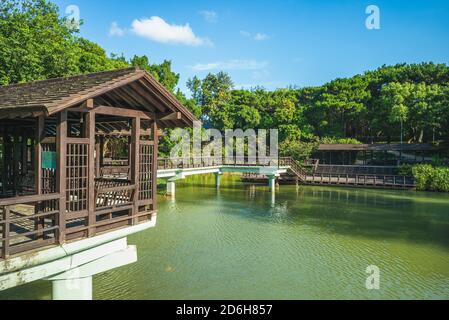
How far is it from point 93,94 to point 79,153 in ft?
3.61

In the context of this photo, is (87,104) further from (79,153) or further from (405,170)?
(405,170)

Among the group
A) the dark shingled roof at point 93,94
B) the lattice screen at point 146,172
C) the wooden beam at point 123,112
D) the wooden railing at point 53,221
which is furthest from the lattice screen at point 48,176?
the lattice screen at point 146,172

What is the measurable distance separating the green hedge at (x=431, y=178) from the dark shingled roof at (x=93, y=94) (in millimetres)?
25374

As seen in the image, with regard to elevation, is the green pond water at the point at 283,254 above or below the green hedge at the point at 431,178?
below

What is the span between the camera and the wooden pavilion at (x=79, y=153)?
5.70 m

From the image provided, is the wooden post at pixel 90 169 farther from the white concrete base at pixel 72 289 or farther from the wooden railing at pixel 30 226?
the white concrete base at pixel 72 289

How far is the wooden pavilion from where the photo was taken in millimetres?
5703

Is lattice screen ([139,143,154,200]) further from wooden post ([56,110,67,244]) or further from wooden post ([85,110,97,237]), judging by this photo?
wooden post ([56,110,67,244])

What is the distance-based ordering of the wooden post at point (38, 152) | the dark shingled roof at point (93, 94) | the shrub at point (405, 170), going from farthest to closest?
1. the shrub at point (405, 170)
2. the wooden post at point (38, 152)
3. the dark shingled roof at point (93, 94)

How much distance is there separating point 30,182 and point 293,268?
791cm

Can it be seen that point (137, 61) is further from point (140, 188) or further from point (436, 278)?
point (436, 278)

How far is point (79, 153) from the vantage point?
20.6ft

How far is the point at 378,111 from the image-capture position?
38.7 meters

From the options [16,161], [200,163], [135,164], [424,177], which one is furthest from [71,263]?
[424,177]
